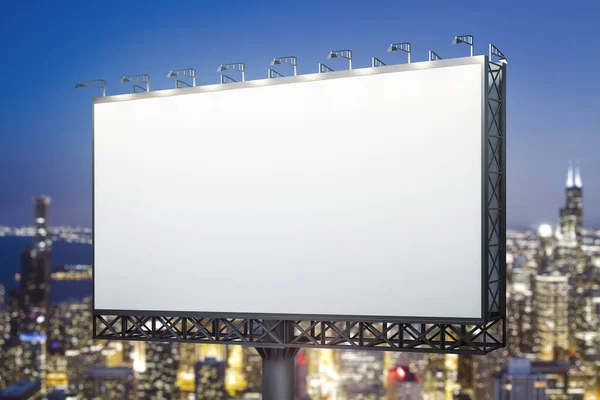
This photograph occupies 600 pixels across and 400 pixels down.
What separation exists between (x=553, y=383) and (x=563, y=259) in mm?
6391

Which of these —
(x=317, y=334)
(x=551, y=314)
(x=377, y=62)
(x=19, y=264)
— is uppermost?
(x=377, y=62)

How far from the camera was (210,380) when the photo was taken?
93.7ft

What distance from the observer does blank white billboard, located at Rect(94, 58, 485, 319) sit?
11250 millimetres

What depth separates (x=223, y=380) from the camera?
28359mm

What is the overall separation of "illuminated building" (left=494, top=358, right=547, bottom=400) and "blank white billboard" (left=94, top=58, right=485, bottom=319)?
1829 cm

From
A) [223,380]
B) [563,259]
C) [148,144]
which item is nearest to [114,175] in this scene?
[148,144]

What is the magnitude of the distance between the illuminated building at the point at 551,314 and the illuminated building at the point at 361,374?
280 inches

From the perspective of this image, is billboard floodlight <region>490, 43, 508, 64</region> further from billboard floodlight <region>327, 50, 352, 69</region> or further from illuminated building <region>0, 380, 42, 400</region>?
illuminated building <region>0, 380, 42, 400</region>

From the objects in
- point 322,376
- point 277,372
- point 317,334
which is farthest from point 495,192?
point 322,376

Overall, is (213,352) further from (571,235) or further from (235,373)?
(571,235)

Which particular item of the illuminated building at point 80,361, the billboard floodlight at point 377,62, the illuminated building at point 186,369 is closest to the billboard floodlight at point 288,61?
the billboard floodlight at point 377,62

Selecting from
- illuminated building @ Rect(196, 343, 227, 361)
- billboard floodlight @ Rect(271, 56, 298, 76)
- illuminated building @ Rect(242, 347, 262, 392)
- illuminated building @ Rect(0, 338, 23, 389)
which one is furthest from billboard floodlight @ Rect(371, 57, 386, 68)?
illuminated building @ Rect(0, 338, 23, 389)

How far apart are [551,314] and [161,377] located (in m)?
15.5

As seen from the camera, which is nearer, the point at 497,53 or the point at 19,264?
the point at 497,53
